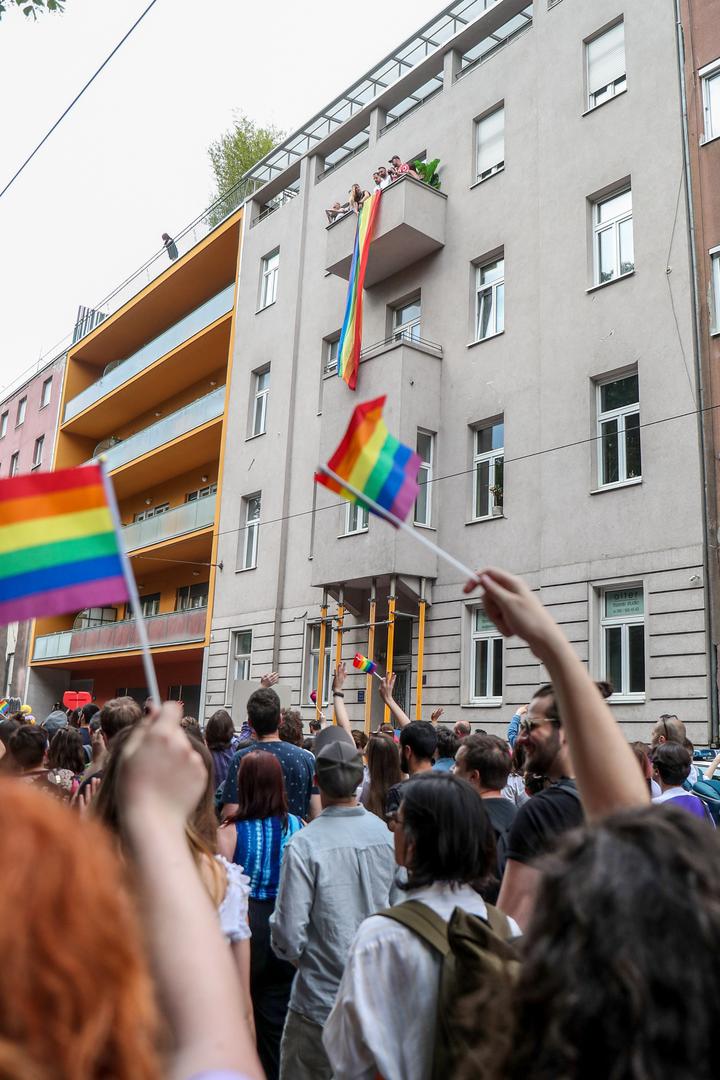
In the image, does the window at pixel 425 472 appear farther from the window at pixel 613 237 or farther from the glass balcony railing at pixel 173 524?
the glass balcony railing at pixel 173 524

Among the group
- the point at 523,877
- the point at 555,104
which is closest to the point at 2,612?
the point at 523,877

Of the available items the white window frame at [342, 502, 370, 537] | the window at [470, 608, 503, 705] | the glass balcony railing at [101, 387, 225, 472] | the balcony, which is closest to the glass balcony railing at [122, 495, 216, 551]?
the glass balcony railing at [101, 387, 225, 472]

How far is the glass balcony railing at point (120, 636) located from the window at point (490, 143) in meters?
12.6

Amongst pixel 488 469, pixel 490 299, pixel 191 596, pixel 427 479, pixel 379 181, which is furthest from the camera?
pixel 191 596

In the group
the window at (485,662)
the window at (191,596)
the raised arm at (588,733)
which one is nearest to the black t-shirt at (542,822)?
the raised arm at (588,733)

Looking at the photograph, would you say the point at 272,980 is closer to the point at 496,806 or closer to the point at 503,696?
the point at 496,806

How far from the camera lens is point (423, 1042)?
96.5 inches

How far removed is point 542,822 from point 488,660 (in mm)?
13292

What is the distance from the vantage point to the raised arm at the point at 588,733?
6.43 ft

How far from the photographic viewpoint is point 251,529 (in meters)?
23.9

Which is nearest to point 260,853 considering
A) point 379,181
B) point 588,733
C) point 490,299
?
point 588,733

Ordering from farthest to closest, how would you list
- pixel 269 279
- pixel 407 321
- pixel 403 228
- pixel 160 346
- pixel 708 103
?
pixel 160 346, pixel 269 279, pixel 407 321, pixel 403 228, pixel 708 103

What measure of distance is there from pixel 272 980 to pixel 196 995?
3783 mm

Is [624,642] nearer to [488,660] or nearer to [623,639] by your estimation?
[623,639]
